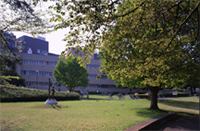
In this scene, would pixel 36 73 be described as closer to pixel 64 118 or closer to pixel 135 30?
pixel 64 118

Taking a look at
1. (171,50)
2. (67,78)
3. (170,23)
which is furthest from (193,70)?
(67,78)

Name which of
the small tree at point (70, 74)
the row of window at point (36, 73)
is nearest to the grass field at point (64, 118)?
the small tree at point (70, 74)

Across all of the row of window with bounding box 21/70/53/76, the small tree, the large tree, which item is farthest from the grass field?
the row of window with bounding box 21/70/53/76

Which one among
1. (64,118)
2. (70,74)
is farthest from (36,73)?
(64,118)

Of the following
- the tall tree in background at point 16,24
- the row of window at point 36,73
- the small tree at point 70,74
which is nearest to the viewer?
the tall tree in background at point 16,24

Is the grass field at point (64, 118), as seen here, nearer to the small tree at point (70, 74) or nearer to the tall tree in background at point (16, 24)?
the tall tree in background at point (16, 24)

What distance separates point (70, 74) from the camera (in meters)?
42.6

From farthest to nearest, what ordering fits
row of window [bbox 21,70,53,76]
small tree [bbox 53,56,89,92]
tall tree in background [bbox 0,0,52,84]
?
1. row of window [bbox 21,70,53,76]
2. small tree [bbox 53,56,89,92]
3. tall tree in background [bbox 0,0,52,84]

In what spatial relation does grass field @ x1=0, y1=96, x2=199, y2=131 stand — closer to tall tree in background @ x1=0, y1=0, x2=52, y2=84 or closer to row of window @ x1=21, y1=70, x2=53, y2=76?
tall tree in background @ x1=0, y1=0, x2=52, y2=84

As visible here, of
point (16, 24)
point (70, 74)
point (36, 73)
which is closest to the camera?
point (16, 24)

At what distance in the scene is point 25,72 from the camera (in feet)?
165

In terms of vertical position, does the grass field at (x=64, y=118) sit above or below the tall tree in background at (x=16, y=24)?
below

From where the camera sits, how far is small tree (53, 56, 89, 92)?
1642 inches

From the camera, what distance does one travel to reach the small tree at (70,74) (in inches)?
1642
